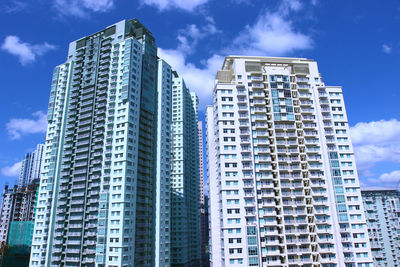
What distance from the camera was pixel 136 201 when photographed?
75.4 metres

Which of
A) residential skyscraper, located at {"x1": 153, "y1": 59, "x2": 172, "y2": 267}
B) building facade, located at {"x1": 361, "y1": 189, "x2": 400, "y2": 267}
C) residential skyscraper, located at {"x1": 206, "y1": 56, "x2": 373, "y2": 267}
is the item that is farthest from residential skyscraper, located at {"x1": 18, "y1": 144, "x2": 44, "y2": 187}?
building facade, located at {"x1": 361, "y1": 189, "x2": 400, "y2": 267}

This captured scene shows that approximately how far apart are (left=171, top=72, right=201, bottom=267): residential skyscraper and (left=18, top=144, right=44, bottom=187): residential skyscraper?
103 meters

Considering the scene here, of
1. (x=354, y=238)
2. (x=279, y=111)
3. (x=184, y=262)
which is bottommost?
(x=184, y=262)

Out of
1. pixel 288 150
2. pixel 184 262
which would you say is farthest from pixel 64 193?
pixel 288 150

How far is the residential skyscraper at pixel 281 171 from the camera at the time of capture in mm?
67938

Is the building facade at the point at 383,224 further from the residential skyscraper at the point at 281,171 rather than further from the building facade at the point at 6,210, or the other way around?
the building facade at the point at 6,210

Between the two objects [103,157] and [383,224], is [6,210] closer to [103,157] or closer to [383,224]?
[103,157]

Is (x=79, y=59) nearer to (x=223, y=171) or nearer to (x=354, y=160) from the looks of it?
(x=223, y=171)

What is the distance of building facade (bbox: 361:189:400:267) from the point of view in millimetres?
120375

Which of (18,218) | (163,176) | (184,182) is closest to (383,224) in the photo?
(184,182)

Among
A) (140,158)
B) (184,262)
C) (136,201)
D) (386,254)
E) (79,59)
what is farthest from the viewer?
(386,254)

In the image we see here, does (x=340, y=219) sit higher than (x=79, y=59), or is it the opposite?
(x=79, y=59)

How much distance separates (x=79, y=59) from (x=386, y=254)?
497ft

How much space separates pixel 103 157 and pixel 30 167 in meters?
140
